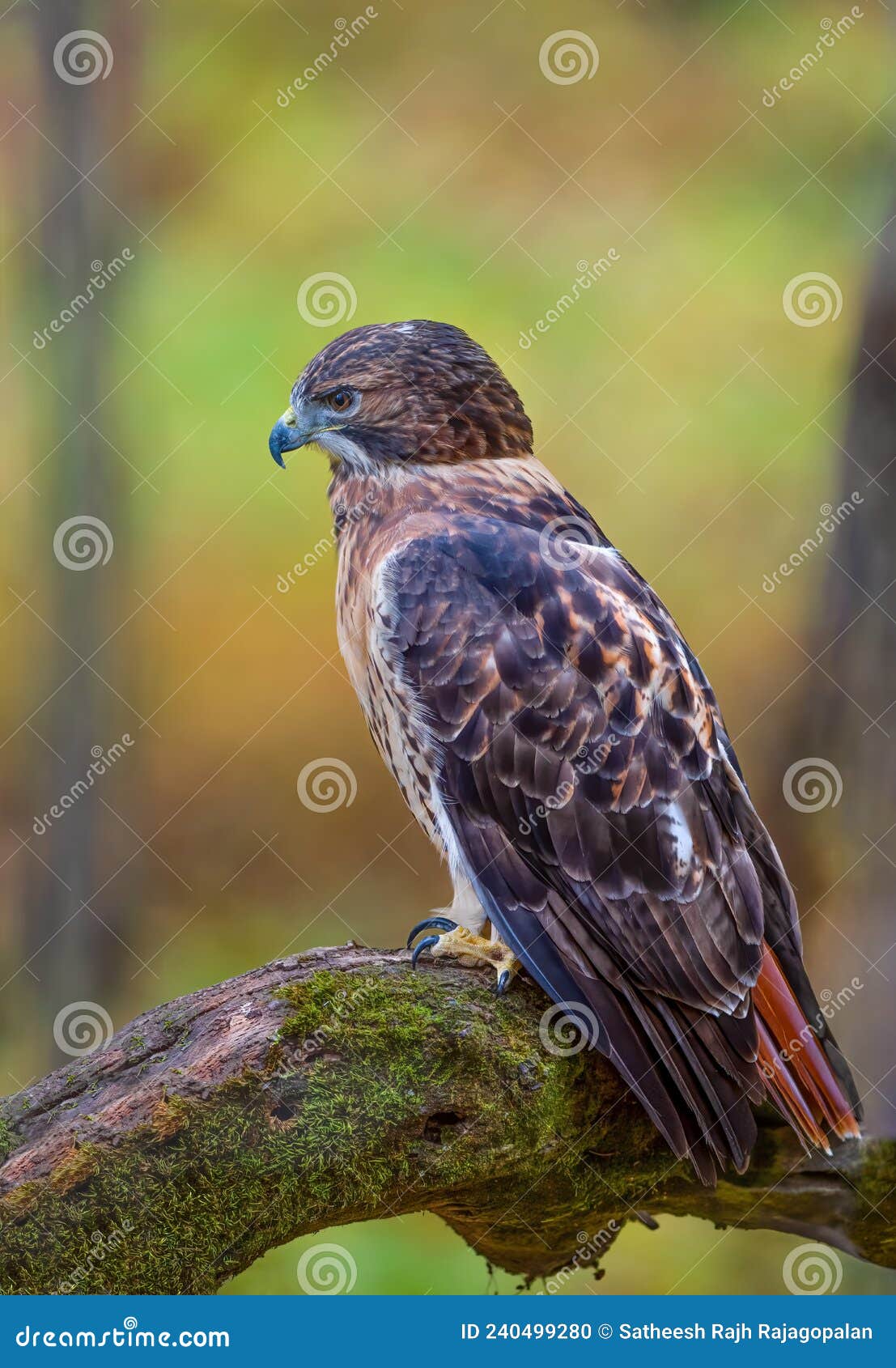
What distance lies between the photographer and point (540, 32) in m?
8.45

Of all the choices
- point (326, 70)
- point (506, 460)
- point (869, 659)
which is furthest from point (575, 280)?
point (506, 460)

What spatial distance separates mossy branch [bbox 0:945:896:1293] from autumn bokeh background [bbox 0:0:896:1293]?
3972 millimetres

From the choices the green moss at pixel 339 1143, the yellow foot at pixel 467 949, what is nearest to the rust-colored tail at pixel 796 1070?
the green moss at pixel 339 1143

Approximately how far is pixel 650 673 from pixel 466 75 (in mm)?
6817

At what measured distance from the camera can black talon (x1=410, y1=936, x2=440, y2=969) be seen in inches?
131

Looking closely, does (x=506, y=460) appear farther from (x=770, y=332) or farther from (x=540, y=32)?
(x=540, y=32)

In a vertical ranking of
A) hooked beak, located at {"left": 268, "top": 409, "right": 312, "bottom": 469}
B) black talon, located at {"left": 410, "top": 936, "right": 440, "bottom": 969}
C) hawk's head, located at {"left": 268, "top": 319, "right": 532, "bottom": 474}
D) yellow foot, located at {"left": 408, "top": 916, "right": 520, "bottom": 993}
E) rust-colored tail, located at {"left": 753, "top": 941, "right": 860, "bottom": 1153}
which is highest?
hawk's head, located at {"left": 268, "top": 319, "right": 532, "bottom": 474}

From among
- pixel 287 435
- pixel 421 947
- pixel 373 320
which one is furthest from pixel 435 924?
pixel 373 320

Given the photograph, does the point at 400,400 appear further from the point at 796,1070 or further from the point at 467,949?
the point at 796,1070

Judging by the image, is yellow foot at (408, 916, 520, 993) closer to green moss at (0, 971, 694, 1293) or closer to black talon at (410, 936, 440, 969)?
black talon at (410, 936, 440, 969)

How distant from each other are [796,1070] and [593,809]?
90 centimetres

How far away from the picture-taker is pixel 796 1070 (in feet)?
10.9

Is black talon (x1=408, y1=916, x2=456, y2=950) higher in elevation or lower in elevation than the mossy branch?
higher

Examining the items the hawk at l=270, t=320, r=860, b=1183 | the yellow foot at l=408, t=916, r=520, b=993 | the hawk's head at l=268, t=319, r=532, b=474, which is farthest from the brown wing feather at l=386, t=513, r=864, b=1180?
the hawk's head at l=268, t=319, r=532, b=474
